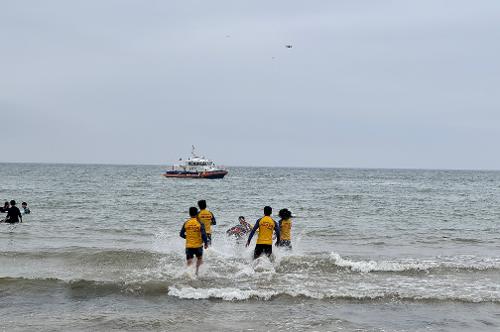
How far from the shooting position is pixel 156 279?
11.7 meters

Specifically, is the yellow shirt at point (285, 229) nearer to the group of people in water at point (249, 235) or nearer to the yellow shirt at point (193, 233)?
the group of people in water at point (249, 235)

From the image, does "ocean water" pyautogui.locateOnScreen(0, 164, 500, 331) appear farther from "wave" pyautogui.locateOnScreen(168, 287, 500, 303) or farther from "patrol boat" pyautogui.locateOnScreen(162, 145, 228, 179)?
"patrol boat" pyautogui.locateOnScreen(162, 145, 228, 179)

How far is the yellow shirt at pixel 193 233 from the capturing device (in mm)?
11445

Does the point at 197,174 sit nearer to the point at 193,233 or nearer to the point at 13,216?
the point at 13,216

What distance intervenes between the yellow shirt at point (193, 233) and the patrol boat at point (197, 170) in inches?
2537

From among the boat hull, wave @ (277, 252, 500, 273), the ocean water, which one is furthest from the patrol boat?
wave @ (277, 252, 500, 273)

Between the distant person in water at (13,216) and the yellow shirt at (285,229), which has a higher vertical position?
the yellow shirt at (285,229)

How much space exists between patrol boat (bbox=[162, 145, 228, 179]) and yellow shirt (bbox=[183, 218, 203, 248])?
64.4 m

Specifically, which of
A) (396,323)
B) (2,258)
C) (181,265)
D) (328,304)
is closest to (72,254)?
(2,258)

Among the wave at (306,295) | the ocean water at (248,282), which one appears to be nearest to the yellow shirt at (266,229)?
the ocean water at (248,282)

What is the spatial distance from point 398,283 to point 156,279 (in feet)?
17.1

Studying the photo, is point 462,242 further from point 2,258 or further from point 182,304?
point 2,258

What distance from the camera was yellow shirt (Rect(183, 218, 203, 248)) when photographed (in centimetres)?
1145

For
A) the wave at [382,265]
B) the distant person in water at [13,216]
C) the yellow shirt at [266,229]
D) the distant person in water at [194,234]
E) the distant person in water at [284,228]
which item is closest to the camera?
the distant person in water at [194,234]
